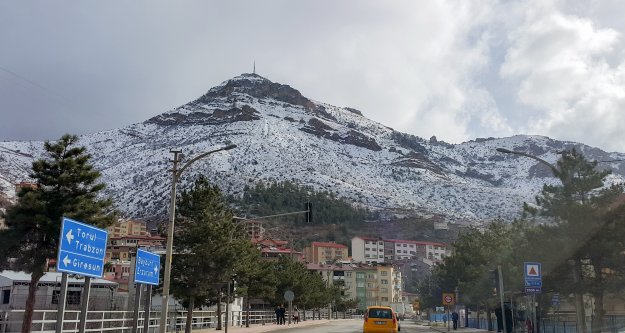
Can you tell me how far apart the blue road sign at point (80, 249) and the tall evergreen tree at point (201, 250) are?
725 inches

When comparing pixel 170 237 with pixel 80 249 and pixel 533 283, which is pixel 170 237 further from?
pixel 533 283

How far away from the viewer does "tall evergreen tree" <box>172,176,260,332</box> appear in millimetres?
35156

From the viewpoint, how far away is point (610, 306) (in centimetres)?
5344

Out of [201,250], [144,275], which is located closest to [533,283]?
[144,275]

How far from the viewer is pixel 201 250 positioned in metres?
35.1

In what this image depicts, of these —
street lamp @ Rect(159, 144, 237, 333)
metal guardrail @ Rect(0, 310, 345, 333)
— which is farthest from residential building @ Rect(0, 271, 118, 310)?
street lamp @ Rect(159, 144, 237, 333)

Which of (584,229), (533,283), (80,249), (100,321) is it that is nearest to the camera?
(80,249)

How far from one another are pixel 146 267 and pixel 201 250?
10631 mm

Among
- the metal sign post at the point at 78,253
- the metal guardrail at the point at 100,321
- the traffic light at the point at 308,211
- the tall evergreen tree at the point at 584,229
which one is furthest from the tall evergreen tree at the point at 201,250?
the tall evergreen tree at the point at 584,229

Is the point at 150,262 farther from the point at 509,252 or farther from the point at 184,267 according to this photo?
the point at 509,252

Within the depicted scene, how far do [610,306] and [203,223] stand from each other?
40.3 meters

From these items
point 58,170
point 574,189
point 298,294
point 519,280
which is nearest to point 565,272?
point 574,189

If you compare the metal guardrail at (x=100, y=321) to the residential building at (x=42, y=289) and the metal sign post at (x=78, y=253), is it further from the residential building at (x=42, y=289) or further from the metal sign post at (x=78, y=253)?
the metal sign post at (x=78, y=253)

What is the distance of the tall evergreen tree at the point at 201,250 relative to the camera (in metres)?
35.2
